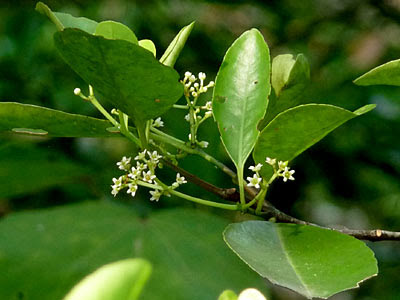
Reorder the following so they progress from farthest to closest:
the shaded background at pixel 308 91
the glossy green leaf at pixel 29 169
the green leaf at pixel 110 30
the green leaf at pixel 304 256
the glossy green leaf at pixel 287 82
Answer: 1. the shaded background at pixel 308 91
2. the glossy green leaf at pixel 29 169
3. the glossy green leaf at pixel 287 82
4. the green leaf at pixel 110 30
5. the green leaf at pixel 304 256

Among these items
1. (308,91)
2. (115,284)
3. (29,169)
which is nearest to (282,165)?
(115,284)

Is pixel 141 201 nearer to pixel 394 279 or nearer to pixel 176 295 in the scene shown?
pixel 176 295

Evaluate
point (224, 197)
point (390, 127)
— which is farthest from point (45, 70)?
point (224, 197)

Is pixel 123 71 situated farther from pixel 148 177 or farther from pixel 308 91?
pixel 308 91

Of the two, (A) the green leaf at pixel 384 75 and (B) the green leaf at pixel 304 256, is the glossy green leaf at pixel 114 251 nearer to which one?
(B) the green leaf at pixel 304 256

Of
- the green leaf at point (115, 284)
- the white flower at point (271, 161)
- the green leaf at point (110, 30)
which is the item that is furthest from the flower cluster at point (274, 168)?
the green leaf at point (115, 284)

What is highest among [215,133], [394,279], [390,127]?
[215,133]
